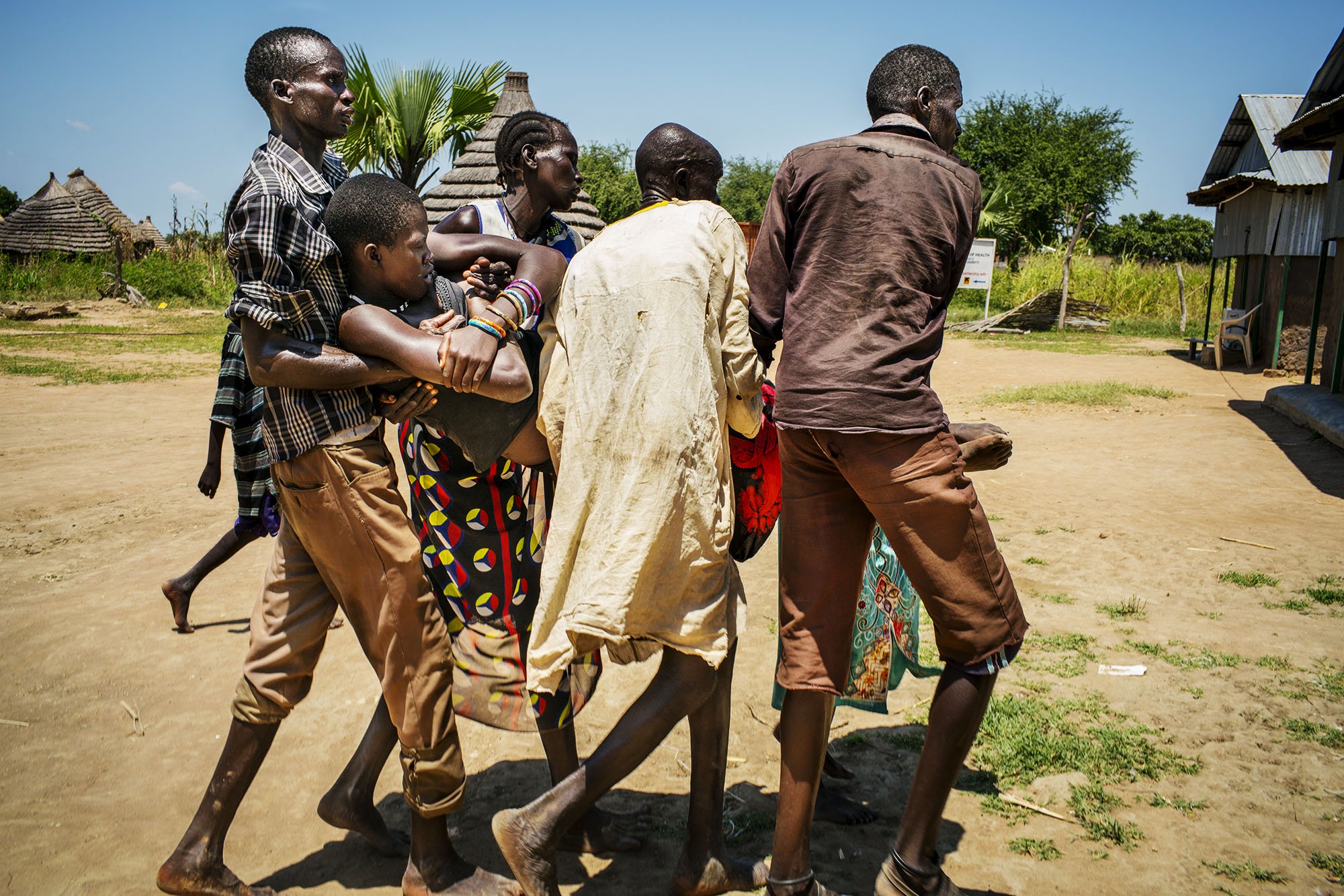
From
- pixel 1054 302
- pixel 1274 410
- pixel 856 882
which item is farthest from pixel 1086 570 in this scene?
pixel 1054 302

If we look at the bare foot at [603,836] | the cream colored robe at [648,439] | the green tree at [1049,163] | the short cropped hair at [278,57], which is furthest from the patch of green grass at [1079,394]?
the green tree at [1049,163]

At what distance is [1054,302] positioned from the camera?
74.2ft

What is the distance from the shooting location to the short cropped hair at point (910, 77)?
2.36 m

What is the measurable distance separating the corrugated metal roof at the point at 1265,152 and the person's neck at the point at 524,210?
12.9m

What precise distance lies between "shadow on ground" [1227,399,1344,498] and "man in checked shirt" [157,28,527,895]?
6536mm

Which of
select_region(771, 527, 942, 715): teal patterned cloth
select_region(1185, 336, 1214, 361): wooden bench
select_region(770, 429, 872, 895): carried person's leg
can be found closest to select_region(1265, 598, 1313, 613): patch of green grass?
select_region(771, 527, 942, 715): teal patterned cloth

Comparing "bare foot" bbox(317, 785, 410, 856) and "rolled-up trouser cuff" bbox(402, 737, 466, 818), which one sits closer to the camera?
"rolled-up trouser cuff" bbox(402, 737, 466, 818)

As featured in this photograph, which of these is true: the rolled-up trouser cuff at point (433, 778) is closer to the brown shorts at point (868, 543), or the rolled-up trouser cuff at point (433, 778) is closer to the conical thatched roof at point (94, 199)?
the brown shorts at point (868, 543)

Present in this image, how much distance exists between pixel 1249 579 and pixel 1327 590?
0.32 meters

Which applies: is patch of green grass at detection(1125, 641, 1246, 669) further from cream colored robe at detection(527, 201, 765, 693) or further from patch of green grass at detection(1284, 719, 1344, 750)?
cream colored robe at detection(527, 201, 765, 693)

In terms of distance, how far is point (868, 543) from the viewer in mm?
2369

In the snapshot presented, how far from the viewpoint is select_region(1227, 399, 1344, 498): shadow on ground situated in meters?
6.93

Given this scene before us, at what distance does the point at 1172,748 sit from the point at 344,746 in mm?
2740

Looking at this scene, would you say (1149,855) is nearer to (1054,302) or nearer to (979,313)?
(1054,302)
